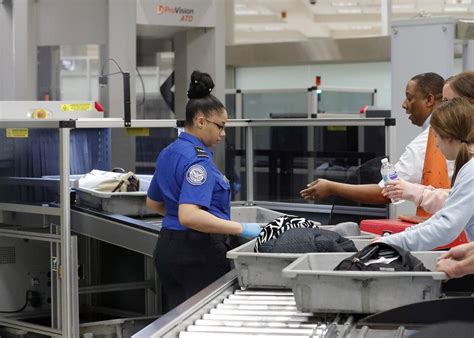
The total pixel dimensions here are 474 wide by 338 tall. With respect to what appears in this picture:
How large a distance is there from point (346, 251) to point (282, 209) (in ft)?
7.17

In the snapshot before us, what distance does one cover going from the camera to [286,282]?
2.24m

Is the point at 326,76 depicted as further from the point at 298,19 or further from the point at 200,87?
the point at 200,87

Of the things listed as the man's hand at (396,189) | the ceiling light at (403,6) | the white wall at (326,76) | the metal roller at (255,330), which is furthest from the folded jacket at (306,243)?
the ceiling light at (403,6)

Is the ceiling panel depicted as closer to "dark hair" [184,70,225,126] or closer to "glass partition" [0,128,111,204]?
"glass partition" [0,128,111,204]

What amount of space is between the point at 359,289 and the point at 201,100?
4.55 feet

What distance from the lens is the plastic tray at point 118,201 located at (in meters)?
3.84

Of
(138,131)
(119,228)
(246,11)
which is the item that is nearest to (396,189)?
(119,228)

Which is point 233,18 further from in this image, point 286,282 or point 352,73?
point 286,282

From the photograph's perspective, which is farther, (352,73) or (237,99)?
(352,73)

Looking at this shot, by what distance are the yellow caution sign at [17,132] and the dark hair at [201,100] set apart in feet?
3.68

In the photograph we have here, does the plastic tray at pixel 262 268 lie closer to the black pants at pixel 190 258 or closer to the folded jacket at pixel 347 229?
the folded jacket at pixel 347 229

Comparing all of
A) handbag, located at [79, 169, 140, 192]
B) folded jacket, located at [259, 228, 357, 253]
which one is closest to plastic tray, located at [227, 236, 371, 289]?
folded jacket, located at [259, 228, 357, 253]

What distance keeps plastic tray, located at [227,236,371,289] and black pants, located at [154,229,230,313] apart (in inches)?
32.6

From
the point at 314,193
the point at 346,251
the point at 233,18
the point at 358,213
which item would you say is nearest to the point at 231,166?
the point at 358,213
